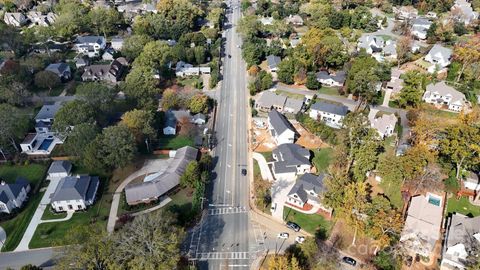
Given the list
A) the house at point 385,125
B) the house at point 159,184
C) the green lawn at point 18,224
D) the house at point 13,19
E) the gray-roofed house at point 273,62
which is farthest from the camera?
the house at point 13,19

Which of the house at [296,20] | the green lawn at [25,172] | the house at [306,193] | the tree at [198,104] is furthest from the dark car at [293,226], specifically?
the house at [296,20]

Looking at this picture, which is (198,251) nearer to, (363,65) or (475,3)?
(363,65)

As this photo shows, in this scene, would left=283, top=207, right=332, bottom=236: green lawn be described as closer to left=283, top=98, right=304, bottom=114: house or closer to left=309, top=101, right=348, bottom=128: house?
left=309, top=101, right=348, bottom=128: house

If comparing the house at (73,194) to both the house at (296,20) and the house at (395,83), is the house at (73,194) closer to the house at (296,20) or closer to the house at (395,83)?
the house at (395,83)

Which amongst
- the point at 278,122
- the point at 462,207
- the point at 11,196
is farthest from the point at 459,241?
the point at 11,196

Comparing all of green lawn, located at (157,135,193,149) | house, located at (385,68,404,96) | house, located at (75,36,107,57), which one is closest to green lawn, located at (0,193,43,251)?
green lawn, located at (157,135,193,149)

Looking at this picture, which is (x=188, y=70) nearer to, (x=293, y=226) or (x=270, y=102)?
(x=270, y=102)

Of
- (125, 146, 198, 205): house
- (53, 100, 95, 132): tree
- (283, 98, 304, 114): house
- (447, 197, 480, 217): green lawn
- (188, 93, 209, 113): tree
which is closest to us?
(447, 197, 480, 217): green lawn
